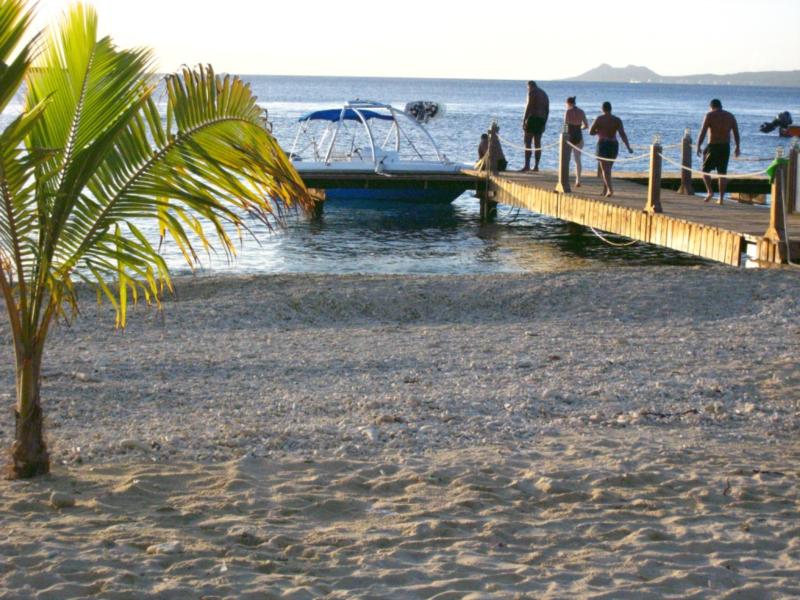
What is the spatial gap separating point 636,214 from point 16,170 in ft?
40.6

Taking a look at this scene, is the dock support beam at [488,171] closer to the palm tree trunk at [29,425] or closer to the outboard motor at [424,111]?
the outboard motor at [424,111]

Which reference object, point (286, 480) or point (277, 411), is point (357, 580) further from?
point (277, 411)

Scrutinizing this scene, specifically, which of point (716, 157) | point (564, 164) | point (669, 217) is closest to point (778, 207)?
point (669, 217)

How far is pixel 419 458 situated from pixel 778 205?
831 cm

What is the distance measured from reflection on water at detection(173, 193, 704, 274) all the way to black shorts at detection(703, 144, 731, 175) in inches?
95.3

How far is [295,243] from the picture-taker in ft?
70.6

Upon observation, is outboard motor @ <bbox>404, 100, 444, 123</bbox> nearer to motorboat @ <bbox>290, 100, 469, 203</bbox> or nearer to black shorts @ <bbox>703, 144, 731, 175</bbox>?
motorboat @ <bbox>290, 100, 469, 203</bbox>

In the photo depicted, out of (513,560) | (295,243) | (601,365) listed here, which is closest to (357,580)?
(513,560)

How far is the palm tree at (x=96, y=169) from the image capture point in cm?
522

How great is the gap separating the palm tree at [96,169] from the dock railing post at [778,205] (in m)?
8.88

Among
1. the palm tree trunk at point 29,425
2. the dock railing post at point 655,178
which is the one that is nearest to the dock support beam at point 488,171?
the dock railing post at point 655,178

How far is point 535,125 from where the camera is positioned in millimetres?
20844

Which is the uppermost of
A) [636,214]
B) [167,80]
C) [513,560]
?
[167,80]

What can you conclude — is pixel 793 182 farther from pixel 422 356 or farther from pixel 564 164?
pixel 422 356
